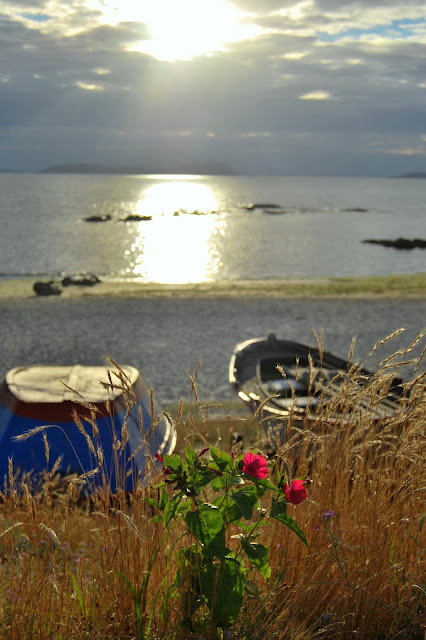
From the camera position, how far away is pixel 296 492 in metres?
2.97

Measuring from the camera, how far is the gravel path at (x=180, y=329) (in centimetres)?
1708

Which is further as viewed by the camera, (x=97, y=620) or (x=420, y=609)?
(x=420, y=609)

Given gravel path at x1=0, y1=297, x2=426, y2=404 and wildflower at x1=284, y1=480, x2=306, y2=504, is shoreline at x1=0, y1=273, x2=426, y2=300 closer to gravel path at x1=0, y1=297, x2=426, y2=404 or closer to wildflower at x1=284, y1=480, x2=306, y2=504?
gravel path at x1=0, y1=297, x2=426, y2=404

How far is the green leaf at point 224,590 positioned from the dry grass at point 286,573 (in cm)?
14

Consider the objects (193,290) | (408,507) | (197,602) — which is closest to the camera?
(197,602)

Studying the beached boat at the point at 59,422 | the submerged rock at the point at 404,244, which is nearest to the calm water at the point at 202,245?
the submerged rock at the point at 404,244

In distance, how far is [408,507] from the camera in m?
3.95

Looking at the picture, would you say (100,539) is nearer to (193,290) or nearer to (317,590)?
(317,590)

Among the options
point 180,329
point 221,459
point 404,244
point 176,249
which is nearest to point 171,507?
point 221,459

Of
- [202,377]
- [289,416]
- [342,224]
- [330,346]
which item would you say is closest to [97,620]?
[289,416]

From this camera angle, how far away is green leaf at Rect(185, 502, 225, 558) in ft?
9.61

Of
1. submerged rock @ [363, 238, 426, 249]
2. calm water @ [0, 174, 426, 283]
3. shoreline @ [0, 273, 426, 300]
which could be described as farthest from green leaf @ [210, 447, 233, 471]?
submerged rock @ [363, 238, 426, 249]

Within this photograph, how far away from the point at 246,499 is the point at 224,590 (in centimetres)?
43

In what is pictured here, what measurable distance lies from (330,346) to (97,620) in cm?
1689
